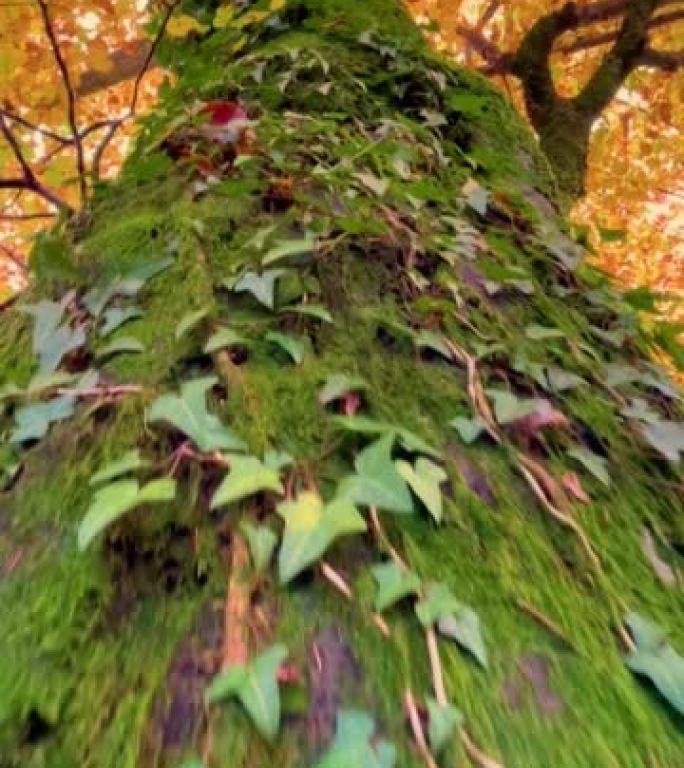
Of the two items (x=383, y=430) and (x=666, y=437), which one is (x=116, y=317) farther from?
(x=666, y=437)

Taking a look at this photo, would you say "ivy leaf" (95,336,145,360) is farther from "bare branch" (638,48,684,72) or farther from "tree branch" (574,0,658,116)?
"bare branch" (638,48,684,72)

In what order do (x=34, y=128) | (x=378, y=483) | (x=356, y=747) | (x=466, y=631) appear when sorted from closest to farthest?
(x=356, y=747) → (x=466, y=631) → (x=378, y=483) → (x=34, y=128)

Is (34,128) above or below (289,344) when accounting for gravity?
below

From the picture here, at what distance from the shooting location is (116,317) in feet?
3.47

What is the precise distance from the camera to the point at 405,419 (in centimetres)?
93

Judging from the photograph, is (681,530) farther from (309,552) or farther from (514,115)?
(514,115)

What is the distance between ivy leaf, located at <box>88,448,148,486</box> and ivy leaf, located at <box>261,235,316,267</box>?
16.2 inches

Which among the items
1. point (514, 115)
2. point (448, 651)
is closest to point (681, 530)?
point (448, 651)

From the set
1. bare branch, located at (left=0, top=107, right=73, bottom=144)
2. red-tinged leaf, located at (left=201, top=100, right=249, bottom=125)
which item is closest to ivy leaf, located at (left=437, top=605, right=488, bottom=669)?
red-tinged leaf, located at (left=201, top=100, right=249, bottom=125)

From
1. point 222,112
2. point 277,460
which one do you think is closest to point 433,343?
point 277,460

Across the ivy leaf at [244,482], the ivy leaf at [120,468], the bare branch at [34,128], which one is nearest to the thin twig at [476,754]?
the ivy leaf at [244,482]

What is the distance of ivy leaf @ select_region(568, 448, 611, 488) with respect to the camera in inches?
38.4

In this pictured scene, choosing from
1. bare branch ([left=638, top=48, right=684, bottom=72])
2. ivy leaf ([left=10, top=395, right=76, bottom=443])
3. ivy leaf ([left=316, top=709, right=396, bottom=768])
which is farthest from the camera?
bare branch ([left=638, top=48, right=684, bottom=72])

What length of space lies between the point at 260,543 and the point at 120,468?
0.15 m
